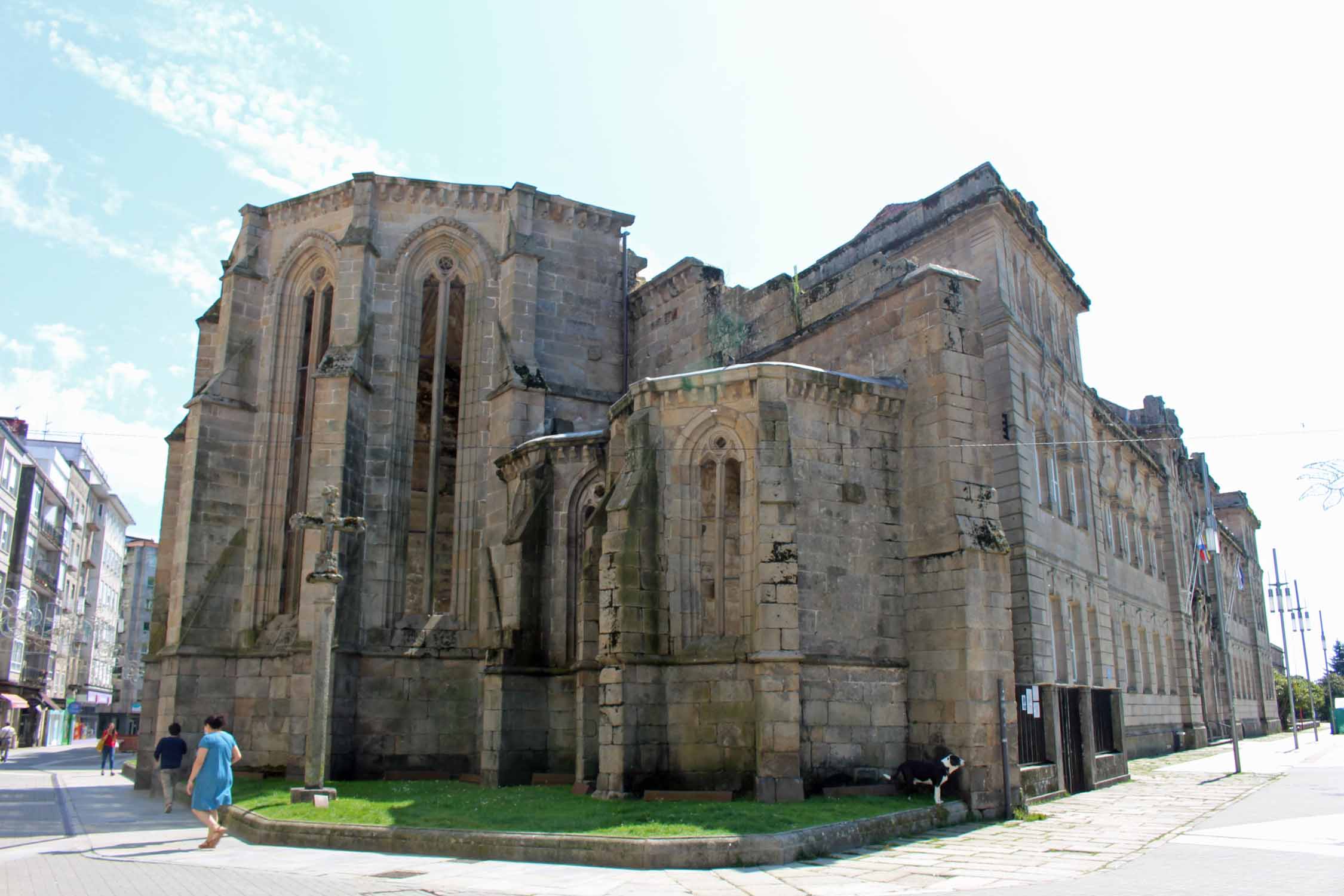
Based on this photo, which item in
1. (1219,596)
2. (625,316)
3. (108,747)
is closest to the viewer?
(625,316)

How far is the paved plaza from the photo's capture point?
375 inches

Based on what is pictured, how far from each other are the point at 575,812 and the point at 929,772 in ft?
16.9

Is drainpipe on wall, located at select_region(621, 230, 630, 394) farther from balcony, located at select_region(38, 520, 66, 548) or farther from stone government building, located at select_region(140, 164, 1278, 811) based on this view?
balcony, located at select_region(38, 520, 66, 548)

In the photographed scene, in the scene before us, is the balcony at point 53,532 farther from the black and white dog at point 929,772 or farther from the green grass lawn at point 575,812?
the black and white dog at point 929,772

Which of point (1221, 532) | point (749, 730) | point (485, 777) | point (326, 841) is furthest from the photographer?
point (1221, 532)

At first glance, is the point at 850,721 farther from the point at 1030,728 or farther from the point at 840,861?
the point at 840,861

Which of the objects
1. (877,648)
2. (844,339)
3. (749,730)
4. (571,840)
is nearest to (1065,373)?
(844,339)

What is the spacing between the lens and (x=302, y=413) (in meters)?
24.2

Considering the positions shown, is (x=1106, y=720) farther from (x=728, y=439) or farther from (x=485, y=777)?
(x=485, y=777)

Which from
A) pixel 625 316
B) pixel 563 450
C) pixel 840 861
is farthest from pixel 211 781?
pixel 625 316

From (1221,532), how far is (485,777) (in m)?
41.1

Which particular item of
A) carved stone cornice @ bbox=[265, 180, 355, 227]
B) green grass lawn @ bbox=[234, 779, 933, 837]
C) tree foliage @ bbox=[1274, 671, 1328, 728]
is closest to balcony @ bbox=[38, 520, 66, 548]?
carved stone cornice @ bbox=[265, 180, 355, 227]

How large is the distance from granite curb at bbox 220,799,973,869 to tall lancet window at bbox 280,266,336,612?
33.9 feet

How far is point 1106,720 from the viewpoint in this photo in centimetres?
2109
